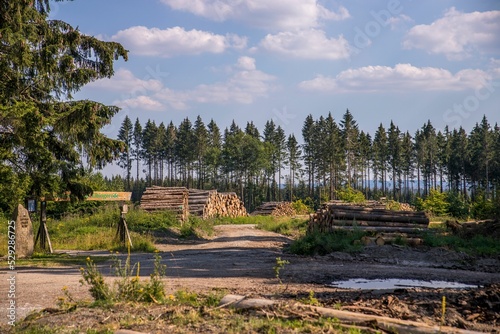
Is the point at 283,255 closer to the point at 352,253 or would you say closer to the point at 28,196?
the point at 352,253

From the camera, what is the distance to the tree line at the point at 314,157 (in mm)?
94500

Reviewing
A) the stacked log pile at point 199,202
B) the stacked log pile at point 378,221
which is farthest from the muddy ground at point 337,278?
the stacked log pile at point 199,202

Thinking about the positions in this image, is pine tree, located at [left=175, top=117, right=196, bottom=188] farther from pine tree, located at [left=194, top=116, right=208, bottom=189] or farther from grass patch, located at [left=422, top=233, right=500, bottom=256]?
grass patch, located at [left=422, top=233, right=500, bottom=256]

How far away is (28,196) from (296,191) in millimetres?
98137

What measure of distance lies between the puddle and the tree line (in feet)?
257

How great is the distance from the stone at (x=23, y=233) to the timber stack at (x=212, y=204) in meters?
20.2

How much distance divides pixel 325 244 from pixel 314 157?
8230cm

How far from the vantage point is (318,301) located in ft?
23.9

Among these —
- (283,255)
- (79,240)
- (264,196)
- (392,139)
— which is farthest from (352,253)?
(392,139)

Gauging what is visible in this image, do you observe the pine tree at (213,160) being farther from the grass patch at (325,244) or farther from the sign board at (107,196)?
the grass patch at (325,244)

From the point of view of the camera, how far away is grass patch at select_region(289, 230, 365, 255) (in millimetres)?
16098

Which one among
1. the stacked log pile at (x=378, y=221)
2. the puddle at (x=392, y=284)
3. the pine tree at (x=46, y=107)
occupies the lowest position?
the puddle at (x=392, y=284)

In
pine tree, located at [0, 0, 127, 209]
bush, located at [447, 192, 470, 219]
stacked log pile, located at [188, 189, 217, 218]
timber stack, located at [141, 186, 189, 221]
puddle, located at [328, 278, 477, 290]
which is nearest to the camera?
puddle, located at [328, 278, 477, 290]

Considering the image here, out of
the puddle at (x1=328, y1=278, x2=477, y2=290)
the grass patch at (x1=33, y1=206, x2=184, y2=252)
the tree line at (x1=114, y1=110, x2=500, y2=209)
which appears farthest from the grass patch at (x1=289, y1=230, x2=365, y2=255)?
the tree line at (x1=114, y1=110, x2=500, y2=209)
